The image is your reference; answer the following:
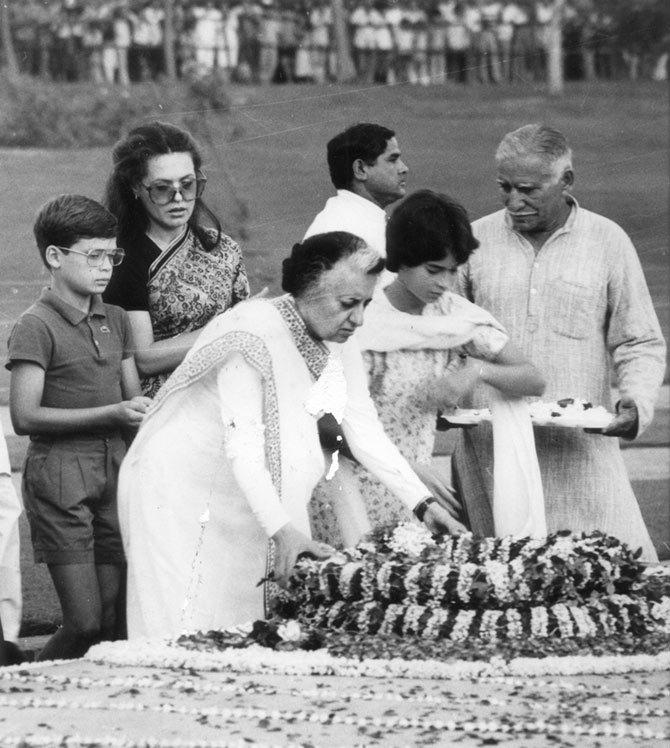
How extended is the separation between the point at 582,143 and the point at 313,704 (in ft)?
10.3

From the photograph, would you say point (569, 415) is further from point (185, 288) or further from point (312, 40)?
point (312, 40)

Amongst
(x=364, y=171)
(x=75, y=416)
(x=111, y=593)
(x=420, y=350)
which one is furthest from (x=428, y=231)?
(x=111, y=593)

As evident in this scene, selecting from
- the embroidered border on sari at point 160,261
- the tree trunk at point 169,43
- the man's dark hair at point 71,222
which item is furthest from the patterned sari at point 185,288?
the tree trunk at point 169,43

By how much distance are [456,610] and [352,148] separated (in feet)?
5.74

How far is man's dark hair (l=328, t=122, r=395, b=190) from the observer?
180 inches

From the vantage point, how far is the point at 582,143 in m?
5.56

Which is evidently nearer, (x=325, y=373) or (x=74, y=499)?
(x=325, y=373)

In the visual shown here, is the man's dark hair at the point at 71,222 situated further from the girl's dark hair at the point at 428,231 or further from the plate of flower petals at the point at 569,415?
the plate of flower petals at the point at 569,415

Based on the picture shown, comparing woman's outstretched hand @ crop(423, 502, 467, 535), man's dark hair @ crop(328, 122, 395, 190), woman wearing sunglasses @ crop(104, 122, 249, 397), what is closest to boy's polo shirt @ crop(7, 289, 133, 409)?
woman wearing sunglasses @ crop(104, 122, 249, 397)

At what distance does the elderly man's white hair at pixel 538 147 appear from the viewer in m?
4.55

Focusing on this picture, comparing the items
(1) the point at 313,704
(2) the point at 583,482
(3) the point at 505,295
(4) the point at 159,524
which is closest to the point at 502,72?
(3) the point at 505,295

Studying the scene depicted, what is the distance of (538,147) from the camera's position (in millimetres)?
4551

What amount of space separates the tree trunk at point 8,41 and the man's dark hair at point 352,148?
3.39ft

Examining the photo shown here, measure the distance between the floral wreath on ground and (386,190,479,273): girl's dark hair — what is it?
99 cm
